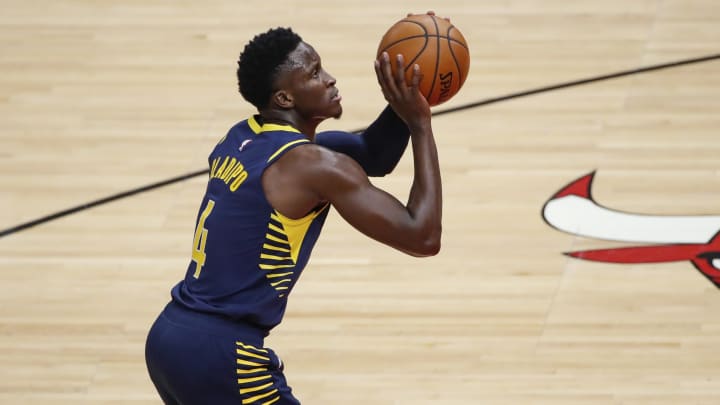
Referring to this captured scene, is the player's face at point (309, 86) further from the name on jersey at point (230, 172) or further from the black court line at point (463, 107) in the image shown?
the black court line at point (463, 107)

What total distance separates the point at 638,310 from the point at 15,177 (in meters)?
3.86

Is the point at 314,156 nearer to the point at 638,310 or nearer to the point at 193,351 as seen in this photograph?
the point at 193,351

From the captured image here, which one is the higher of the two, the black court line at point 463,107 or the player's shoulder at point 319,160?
the player's shoulder at point 319,160

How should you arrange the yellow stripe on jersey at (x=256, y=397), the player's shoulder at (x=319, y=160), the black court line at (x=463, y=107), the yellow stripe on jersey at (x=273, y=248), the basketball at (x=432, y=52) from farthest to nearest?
the black court line at (x=463, y=107) < the basketball at (x=432, y=52) < the yellow stripe on jersey at (x=256, y=397) < the yellow stripe on jersey at (x=273, y=248) < the player's shoulder at (x=319, y=160)

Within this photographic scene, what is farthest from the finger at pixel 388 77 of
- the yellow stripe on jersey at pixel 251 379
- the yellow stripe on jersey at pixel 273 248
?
the yellow stripe on jersey at pixel 251 379

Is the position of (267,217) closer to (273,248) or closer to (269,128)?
(273,248)

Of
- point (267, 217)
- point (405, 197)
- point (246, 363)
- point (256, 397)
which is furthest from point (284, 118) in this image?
point (405, 197)

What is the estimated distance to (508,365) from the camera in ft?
18.2

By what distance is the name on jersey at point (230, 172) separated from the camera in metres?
3.66

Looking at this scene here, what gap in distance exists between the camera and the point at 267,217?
362 centimetres

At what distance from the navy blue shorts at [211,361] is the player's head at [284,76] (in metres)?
0.71

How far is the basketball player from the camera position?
357 cm

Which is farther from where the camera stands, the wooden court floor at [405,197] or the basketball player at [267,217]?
the wooden court floor at [405,197]

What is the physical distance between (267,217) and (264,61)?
50cm
